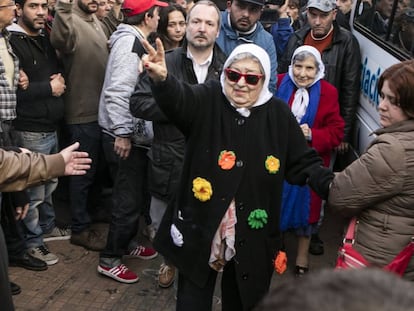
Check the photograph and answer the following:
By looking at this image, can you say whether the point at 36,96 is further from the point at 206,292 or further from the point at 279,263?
the point at 279,263

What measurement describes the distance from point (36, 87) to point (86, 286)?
143cm

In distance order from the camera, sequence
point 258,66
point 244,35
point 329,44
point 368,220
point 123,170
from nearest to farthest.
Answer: point 368,220 → point 258,66 → point 123,170 → point 244,35 → point 329,44

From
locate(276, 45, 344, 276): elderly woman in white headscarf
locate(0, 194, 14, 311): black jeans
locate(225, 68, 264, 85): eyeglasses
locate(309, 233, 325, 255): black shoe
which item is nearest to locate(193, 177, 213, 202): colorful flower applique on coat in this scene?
locate(225, 68, 264, 85): eyeglasses

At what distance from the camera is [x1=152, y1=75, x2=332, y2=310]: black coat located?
268cm

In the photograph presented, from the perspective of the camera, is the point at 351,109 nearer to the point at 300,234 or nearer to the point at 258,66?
the point at 300,234

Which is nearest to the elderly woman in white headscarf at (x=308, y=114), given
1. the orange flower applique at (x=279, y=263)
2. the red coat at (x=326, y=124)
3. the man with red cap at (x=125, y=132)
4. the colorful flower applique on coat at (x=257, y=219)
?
the red coat at (x=326, y=124)

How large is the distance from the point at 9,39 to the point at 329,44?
2.47 metres

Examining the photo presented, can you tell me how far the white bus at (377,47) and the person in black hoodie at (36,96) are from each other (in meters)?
2.40

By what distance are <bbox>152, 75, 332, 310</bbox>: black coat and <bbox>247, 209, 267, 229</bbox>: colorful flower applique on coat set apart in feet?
0.06

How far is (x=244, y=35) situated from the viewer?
4285mm

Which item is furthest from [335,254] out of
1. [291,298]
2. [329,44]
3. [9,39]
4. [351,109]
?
[291,298]

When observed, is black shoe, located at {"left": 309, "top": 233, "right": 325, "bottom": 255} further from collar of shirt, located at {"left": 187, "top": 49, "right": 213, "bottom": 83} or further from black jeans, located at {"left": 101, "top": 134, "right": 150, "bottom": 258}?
collar of shirt, located at {"left": 187, "top": 49, "right": 213, "bottom": 83}

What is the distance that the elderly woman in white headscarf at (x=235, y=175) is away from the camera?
2.68 m

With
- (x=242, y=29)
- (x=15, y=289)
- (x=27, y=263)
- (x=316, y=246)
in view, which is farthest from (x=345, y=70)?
(x=15, y=289)
